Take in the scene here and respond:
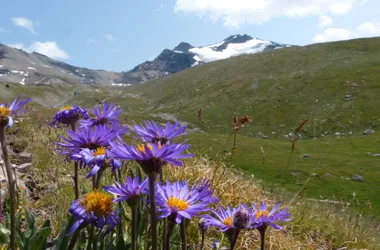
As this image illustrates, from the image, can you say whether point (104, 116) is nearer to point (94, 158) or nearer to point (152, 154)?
point (94, 158)

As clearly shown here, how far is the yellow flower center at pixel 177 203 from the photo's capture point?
191 centimetres

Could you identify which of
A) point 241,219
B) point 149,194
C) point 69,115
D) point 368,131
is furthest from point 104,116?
point 368,131

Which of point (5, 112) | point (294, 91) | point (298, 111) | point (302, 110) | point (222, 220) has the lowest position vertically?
point (298, 111)

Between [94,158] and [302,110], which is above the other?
[94,158]

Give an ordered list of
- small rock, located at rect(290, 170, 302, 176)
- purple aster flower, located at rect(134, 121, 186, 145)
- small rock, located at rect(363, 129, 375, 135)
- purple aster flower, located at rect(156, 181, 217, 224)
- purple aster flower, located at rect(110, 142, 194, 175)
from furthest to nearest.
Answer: small rock, located at rect(363, 129, 375, 135), small rock, located at rect(290, 170, 302, 176), purple aster flower, located at rect(134, 121, 186, 145), purple aster flower, located at rect(156, 181, 217, 224), purple aster flower, located at rect(110, 142, 194, 175)

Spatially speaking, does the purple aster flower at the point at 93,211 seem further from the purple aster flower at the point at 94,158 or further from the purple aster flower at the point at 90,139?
the purple aster flower at the point at 90,139

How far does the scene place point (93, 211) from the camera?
195 centimetres

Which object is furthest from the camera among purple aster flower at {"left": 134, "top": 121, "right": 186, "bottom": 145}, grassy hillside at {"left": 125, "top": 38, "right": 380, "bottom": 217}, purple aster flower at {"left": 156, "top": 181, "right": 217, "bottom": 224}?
grassy hillside at {"left": 125, "top": 38, "right": 380, "bottom": 217}

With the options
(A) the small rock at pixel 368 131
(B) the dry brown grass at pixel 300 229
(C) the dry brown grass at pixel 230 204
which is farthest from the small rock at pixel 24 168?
(A) the small rock at pixel 368 131

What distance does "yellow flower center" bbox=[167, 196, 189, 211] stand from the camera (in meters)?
1.91

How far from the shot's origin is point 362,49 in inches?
3233

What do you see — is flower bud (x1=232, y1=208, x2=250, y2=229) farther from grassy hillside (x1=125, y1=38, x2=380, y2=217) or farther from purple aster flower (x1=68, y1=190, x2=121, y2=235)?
grassy hillside (x1=125, y1=38, x2=380, y2=217)

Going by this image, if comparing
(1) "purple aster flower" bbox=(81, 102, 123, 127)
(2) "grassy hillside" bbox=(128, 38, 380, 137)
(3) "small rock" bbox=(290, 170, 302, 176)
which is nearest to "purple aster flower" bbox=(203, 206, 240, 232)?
(1) "purple aster flower" bbox=(81, 102, 123, 127)

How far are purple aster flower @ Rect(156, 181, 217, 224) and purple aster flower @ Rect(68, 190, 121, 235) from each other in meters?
0.28
